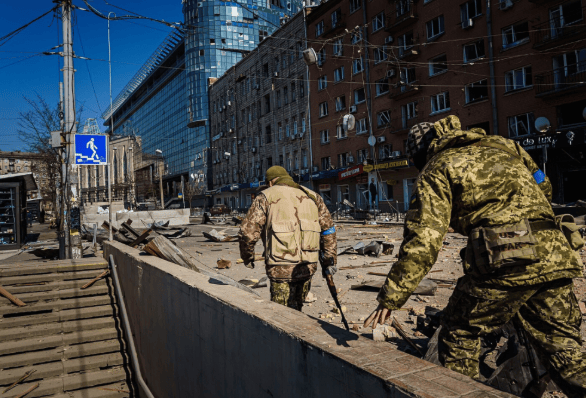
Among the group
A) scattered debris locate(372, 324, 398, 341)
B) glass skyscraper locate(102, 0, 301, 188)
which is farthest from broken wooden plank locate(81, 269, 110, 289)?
glass skyscraper locate(102, 0, 301, 188)

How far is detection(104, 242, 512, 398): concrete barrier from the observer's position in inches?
63.2

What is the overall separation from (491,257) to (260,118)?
166 ft

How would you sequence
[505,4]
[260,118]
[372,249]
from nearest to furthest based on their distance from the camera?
1. [372,249]
2. [505,4]
3. [260,118]

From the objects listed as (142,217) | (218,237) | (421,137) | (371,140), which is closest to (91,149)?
(218,237)

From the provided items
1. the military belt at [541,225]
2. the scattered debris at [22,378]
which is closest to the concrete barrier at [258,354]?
the military belt at [541,225]

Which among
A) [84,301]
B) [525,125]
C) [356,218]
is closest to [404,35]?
[525,125]

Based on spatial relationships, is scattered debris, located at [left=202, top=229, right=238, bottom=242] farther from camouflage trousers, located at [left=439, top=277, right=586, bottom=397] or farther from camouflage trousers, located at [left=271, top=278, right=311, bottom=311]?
camouflage trousers, located at [left=439, top=277, right=586, bottom=397]

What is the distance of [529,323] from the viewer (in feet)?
7.47

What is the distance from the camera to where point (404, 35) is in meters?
31.1

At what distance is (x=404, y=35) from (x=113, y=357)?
30.6 meters

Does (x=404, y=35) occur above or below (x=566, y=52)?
above

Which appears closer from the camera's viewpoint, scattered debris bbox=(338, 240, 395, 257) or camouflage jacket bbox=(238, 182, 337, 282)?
camouflage jacket bbox=(238, 182, 337, 282)

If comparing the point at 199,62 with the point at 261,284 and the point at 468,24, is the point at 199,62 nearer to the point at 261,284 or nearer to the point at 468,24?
the point at 468,24

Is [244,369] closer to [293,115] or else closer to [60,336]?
[60,336]
